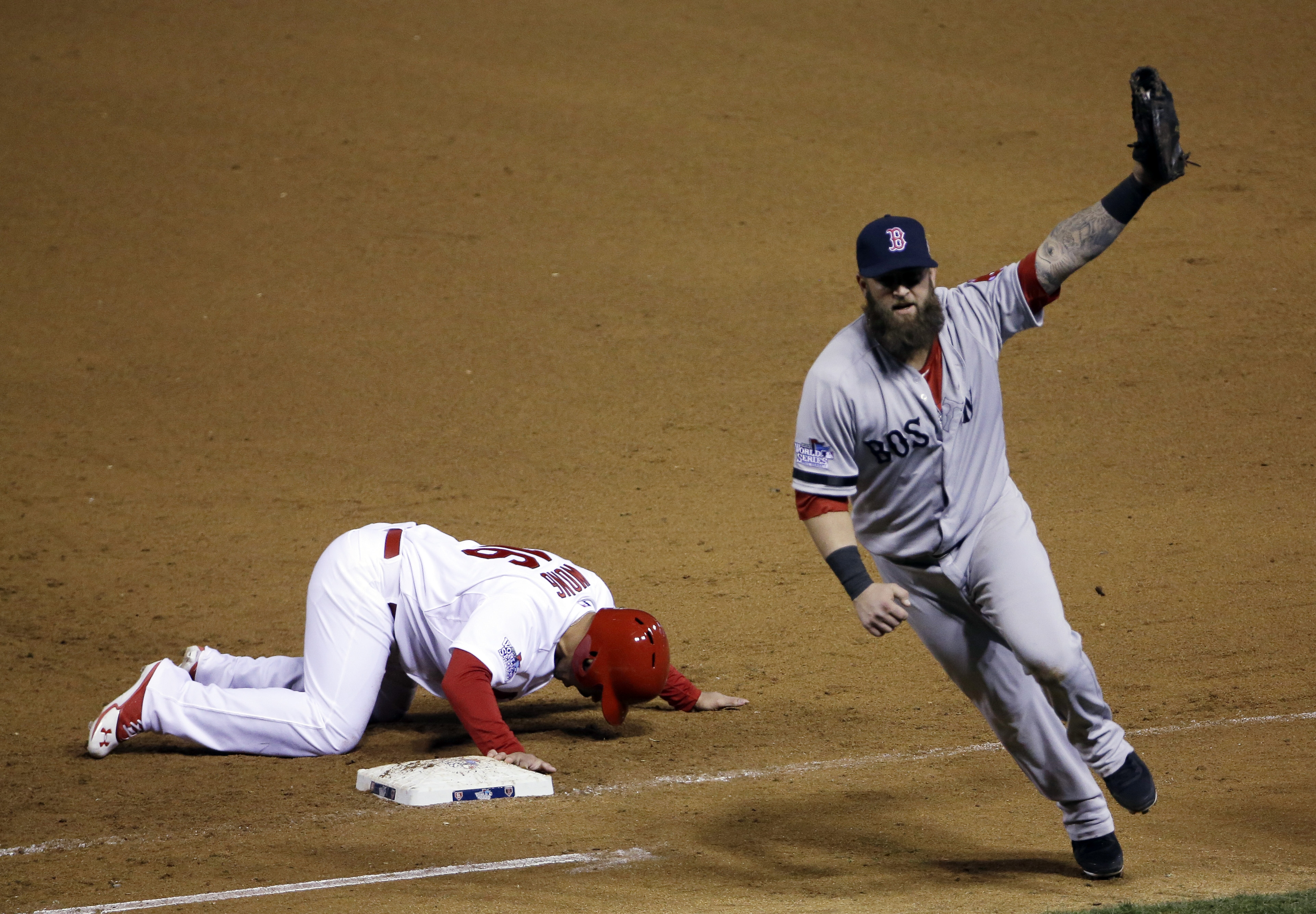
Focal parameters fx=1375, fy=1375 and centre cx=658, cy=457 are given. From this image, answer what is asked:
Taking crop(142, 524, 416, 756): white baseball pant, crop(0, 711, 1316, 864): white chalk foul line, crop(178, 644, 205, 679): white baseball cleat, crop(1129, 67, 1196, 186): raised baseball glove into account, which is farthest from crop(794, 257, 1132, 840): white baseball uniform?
crop(178, 644, 205, 679): white baseball cleat

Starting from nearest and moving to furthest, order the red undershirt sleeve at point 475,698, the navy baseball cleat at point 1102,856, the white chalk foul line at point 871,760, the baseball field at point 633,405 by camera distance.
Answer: the navy baseball cleat at point 1102,856 → the baseball field at point 633,405 → the red undershirt sleeve at point 475,698 → the white chalk foul line at point 871,760

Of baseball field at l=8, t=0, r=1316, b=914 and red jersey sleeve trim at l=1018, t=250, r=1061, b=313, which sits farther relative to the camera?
baseball field at l=8, t=0, r=1316, b=914

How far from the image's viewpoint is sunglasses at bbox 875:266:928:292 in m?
4.11

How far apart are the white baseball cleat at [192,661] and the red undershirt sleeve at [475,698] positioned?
4.83 ft

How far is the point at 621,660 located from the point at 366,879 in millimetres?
1481

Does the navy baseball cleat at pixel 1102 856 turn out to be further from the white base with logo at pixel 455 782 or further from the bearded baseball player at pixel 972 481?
the white base with logo at pixel 455 782

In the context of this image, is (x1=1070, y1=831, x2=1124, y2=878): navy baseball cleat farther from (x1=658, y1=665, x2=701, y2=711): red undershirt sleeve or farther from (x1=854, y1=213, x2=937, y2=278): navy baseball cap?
(x1=658, y1=665, x2=701, y2=711): red undershirt sleeve

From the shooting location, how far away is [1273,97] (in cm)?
1506

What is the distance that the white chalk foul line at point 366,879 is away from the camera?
4.34 meters

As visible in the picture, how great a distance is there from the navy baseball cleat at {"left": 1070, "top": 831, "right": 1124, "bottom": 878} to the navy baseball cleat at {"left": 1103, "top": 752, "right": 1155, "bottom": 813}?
15 centimetres

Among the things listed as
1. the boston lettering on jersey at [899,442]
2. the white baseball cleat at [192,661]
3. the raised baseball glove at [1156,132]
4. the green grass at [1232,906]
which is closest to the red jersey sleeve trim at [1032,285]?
the raised baseball glove at [1156,132]

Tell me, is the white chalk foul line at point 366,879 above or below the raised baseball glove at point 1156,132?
below

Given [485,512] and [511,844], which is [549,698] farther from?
[485,512]

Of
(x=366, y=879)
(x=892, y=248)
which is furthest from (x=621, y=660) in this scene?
(x=892, y=248)
